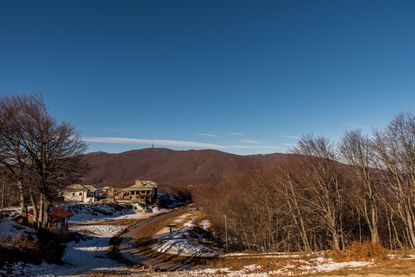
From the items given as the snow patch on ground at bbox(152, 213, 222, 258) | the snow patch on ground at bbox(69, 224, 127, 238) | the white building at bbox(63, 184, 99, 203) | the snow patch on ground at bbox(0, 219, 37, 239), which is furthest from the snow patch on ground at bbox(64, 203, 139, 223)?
the snow patch on ground at bbox(0, 219, 37, 239)

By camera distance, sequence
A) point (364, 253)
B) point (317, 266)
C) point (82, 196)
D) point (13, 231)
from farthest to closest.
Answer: point (82, 196) < point (13, 231) < point (364, 253) < point (317, 266)

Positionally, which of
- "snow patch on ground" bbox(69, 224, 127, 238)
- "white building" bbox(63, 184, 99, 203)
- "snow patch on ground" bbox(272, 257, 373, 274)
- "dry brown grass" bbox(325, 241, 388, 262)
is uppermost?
"white building" bbox(63, 184, 99, 203)

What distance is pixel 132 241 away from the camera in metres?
42.3

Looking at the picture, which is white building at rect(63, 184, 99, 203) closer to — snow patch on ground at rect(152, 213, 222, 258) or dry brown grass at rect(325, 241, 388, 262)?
snow patch on ground at rect(152, 213, 222, 258)

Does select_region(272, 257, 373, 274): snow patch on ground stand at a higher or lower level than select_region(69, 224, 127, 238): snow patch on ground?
higher

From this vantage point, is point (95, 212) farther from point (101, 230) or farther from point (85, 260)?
point (85, 260)

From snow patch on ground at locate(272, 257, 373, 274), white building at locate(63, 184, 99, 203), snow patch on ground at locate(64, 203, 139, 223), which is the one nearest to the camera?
snow patch on ground at locate(272, 257, 373, 274)

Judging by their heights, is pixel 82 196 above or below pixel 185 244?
above

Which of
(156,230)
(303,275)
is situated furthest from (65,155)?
(303,275)

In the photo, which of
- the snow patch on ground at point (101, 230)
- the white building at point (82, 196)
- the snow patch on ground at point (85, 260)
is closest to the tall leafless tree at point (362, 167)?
the snow patch on ground at point (85, 260)

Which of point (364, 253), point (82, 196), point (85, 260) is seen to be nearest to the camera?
point (364, 253)

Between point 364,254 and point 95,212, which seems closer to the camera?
point 364,254

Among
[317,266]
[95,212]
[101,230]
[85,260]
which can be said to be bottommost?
[101,230]

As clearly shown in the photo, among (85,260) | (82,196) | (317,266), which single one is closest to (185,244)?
(85,260)
